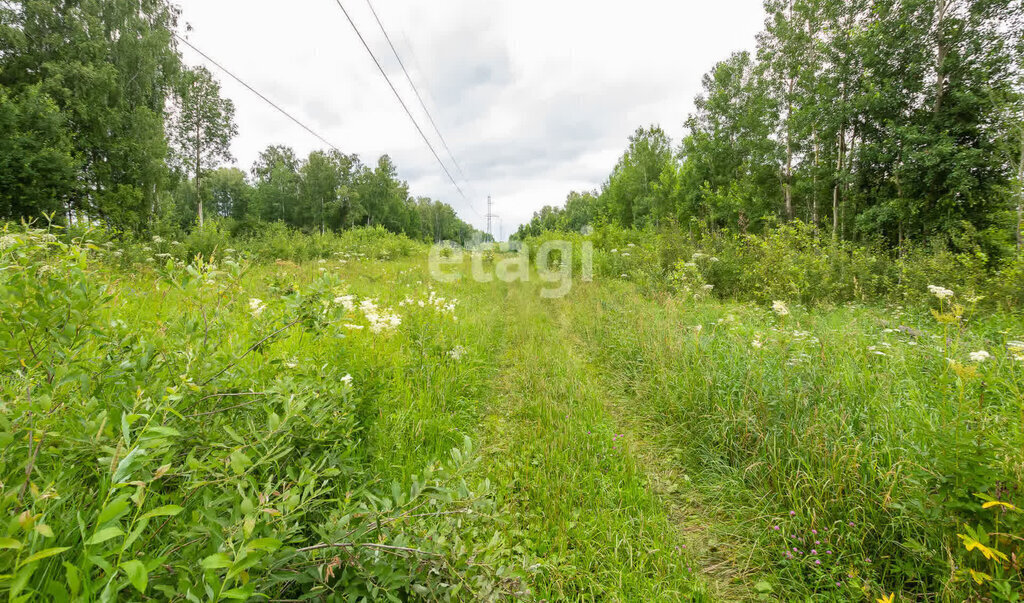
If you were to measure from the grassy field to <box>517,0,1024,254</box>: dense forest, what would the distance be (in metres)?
10.2

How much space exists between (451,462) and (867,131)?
24.8 metres

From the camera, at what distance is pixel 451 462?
1.42 m

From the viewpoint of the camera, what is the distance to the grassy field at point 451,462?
0.97m

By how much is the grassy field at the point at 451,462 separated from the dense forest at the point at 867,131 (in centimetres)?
1023

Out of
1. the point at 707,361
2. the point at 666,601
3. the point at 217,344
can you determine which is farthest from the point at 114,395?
the point at 707,361

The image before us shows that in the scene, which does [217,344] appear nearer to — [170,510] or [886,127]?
[170,510]

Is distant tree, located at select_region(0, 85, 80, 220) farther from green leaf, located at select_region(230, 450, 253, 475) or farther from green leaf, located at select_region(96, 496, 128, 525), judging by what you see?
green leaf, located at select_region(96, 496, 128, 525)

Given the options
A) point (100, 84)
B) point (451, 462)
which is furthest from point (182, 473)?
point (100, 84)

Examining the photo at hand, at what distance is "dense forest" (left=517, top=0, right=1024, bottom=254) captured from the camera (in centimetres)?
1235

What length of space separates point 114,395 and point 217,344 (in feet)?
1.71

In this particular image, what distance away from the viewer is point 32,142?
546 inches

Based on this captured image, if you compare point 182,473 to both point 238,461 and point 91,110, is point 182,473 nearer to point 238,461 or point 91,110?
point 238,461

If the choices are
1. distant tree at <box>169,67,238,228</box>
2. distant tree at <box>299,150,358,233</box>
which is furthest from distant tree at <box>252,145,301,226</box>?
distant tree at <box>169,67,238,228</box>

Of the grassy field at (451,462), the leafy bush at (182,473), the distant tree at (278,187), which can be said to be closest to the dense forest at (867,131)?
the grassy field at (451,462)
